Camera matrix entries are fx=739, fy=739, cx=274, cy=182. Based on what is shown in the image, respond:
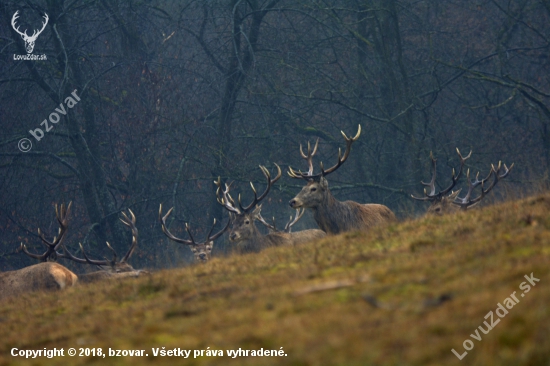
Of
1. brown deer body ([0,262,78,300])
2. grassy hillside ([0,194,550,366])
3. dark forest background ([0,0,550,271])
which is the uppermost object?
dark forest background ([0,0,550,271])

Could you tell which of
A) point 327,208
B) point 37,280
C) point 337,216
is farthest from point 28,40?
point 337,216

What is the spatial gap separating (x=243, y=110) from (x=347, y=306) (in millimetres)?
17549

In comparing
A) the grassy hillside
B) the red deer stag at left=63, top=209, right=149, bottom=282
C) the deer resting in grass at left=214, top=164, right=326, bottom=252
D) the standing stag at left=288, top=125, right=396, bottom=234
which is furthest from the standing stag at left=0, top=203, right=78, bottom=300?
the standing stag at left=288, top=125, right=396, bottom=234

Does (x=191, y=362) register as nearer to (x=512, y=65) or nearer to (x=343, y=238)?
(x=343, y=238)

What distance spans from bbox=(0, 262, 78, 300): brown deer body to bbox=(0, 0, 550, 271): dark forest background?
24.6 feet

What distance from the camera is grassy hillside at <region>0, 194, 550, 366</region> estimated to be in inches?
170

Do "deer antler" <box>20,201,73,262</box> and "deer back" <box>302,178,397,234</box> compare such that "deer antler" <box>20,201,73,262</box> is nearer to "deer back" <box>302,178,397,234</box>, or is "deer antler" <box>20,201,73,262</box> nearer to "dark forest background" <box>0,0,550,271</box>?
"deer back" <box>302,178,397,234</box>

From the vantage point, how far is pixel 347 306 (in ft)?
17.0

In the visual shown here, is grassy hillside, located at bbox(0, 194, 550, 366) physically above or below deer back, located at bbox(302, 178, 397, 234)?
below

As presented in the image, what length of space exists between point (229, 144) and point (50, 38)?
5672mm

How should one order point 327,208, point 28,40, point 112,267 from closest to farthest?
point 327,208 < point 112,267 < point 28,40

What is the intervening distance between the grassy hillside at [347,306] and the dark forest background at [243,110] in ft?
37.7

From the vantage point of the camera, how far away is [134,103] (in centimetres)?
2112

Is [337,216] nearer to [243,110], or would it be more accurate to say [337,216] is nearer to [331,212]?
[331,212]
